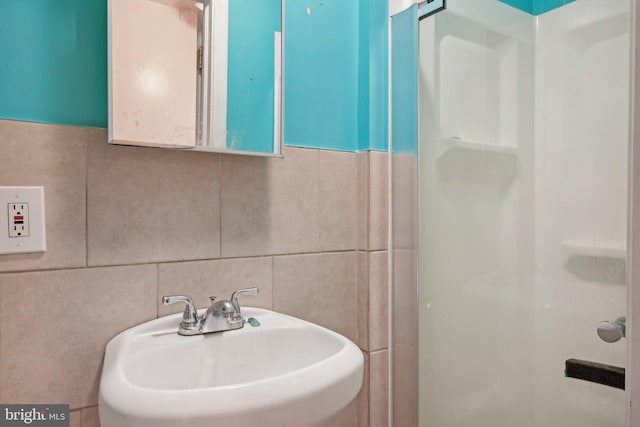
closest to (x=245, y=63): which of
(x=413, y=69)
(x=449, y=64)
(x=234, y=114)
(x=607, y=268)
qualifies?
(x=234, y=114)

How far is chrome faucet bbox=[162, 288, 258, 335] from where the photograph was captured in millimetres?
919

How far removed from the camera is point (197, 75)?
0.98 m

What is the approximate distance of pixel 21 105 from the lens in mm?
804

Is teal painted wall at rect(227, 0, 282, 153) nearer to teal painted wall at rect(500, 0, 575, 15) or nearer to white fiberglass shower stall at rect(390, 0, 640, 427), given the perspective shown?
white fiberglass shower stall at rect(390, 0, 640, 427)

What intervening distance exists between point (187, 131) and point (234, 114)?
0.14 meters

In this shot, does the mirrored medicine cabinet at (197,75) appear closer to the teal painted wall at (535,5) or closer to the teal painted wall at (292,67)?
the teal painted wall at (292,67)

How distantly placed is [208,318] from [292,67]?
72 centimetres

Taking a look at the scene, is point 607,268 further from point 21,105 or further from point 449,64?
point 21,105

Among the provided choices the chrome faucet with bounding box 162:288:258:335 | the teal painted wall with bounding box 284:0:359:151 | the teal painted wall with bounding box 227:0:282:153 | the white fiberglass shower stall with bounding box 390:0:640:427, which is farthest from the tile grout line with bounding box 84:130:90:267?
the white fiberglass shower stall with bounding box 390:0:640:427

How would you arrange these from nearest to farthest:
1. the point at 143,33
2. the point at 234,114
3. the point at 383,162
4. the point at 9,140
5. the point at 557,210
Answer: the point at 9,140 → the point at 143,33 → the point at 234,114 → the point at 557,210 → the point at 383,162

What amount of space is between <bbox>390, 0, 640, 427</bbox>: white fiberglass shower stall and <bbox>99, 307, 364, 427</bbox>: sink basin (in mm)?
429

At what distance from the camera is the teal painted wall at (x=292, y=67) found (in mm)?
808

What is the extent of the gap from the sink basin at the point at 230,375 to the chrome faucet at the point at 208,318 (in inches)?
0.7

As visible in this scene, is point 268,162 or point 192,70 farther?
point 268,162
